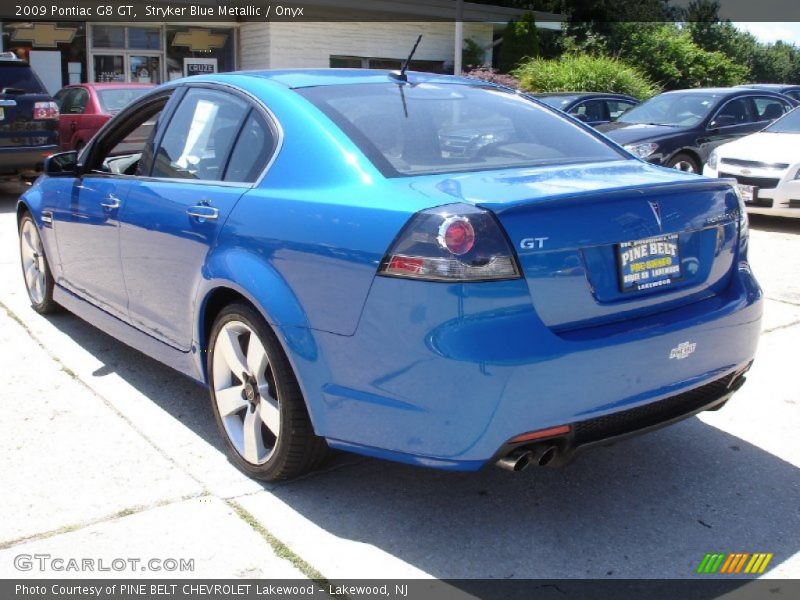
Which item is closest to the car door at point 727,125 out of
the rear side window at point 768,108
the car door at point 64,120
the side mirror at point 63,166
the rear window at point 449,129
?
the rear side window at point 768,108

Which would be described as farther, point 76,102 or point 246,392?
point 76,102

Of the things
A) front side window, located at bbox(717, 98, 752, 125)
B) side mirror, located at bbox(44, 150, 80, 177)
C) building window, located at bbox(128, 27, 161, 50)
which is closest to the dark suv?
side mirror, located at bbox(44, 150, 80, 177)

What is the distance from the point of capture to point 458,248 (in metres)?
2.77

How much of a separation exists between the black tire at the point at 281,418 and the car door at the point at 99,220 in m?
1.13

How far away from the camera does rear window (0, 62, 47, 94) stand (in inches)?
454

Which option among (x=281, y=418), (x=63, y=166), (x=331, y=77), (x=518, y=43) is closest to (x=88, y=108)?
(x=63, y=166)

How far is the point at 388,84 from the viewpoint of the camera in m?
4.01

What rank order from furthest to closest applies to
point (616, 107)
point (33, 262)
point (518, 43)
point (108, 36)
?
point (518, 43) → point (108, 36) → point (616, 107) → point (33, 262)

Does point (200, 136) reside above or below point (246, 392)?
above

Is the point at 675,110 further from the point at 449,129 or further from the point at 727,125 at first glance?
the point at 449,129

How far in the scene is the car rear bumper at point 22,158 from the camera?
445 inches

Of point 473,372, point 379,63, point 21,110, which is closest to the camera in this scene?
point 473,372

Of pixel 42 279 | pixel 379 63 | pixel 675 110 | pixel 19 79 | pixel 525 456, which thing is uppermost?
pixel 379 63

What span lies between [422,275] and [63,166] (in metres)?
3.06
